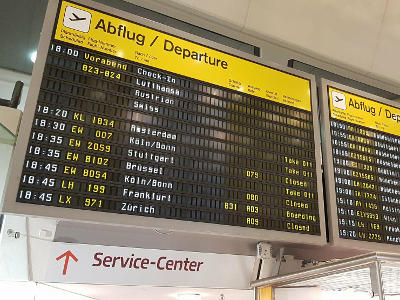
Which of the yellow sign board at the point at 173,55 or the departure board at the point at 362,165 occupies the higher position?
the yellow sign board at the point at 173,55

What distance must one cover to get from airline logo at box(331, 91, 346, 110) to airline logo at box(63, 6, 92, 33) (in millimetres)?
1724

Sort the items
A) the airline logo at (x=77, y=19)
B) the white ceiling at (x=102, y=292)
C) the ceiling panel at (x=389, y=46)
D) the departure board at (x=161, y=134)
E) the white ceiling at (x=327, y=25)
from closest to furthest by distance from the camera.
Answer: the departure board at (x=161, y=134) → the airline logo at (x=77, y=19) → the white ceiling at (x=102, y=292) → the white ceiling at (x=327, y=25) → the ceiling panel at (x=389, y=46)

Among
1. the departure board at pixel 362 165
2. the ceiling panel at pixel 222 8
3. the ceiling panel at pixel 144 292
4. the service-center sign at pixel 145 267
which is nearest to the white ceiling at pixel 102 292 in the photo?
the ceiling panel at pixel 144 292

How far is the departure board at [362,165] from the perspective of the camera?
2.61 metres

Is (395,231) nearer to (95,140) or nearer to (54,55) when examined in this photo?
(95,140)

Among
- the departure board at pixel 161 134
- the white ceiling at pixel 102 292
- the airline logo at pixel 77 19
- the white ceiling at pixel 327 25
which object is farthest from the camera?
the white ceiling at pixel 327 25

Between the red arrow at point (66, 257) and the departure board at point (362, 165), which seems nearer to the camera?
the red arrow at point (66, 257)

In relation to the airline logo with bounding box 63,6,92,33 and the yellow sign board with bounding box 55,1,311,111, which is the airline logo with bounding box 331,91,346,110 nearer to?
the yellow sign board with bounding box 55,1,311,111

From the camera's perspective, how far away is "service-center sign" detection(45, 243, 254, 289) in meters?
2.11

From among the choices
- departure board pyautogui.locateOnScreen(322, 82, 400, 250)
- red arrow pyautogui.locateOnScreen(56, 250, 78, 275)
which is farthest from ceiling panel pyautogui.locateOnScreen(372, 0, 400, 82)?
red arrow pyautogui.locateOnScreen(56, 250, 78, 275)

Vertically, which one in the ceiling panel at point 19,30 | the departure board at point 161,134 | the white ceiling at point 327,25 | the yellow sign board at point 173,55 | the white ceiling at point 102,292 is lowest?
the white ceiling at point 102,292

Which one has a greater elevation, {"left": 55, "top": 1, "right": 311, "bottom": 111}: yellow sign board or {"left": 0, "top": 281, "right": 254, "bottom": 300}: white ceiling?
{"left": 55, "top": 1, "right": 311, "bottom": 111}: yellow sign board

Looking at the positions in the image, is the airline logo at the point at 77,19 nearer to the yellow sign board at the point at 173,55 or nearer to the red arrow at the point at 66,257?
the yellow sign board at the point at 173,55

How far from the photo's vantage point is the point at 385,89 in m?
3.72
